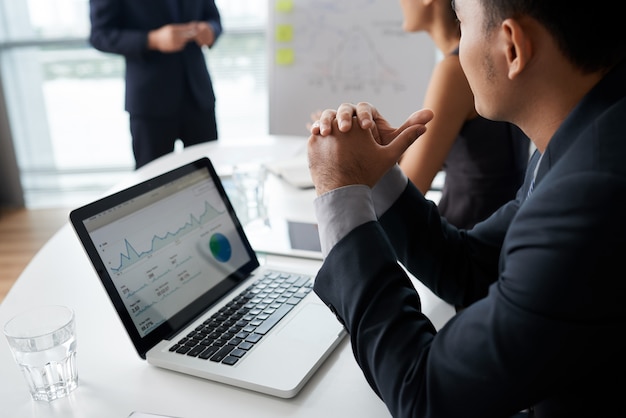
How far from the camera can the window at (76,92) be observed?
11.9 ft

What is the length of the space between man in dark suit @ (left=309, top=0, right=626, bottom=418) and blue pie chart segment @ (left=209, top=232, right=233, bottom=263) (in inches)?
11.5

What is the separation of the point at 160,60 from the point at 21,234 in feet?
4.72

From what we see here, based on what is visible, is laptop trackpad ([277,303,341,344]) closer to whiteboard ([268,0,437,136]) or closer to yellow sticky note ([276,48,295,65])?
whiteboard ([268,0,437,136])

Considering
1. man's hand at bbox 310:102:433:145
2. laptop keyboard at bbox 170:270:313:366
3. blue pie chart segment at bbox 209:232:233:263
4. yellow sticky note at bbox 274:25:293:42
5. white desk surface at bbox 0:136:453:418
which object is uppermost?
yellow sticky note at bbox 274:25:293:42

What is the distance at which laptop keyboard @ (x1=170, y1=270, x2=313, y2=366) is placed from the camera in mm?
880

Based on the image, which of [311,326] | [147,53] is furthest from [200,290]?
[147,53]

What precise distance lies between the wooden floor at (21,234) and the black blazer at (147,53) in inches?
40.3

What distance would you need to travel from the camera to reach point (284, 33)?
2.98 meters

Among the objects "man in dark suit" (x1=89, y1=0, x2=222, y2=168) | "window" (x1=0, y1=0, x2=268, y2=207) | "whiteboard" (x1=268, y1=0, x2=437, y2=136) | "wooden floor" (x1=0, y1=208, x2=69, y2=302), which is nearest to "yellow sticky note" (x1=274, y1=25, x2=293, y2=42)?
"whiteboard" (x1=268, y1=0, x2=437, y2=136)

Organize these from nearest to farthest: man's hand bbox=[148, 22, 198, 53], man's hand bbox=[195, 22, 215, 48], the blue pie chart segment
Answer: the blue pie chart segment, man's hand bbox=[148, 22, 198, 53], man's hand bbox=[195, 22, 215, 48]

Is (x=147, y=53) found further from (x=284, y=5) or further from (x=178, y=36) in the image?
(x=284, y=5)

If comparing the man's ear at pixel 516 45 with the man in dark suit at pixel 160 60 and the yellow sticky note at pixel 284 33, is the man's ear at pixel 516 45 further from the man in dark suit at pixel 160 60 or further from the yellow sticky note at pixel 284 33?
the yellow sticky note at pixel 284 33

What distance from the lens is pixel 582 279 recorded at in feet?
1.95

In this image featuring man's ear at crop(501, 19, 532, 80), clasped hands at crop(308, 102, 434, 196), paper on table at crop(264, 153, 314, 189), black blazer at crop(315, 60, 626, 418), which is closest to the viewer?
black blazer at crop(315, 60, 626, 418)
